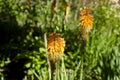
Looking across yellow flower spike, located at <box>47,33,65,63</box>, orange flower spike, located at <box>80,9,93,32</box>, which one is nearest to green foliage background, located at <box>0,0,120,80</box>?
orange flower spike, located at <box>80,9,93,32</box>

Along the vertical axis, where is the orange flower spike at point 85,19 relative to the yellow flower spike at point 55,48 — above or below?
above

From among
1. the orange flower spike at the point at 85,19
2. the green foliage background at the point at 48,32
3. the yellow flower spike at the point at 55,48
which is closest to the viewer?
the yellow flower spike at the point at 55,48

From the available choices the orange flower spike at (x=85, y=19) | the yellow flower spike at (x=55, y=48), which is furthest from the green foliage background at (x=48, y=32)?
the yellow flower spike at (x=55, y=48)

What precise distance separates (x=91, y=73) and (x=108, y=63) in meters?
0.74

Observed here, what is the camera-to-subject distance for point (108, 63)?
3.76 metres

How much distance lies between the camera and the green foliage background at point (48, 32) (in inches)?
165

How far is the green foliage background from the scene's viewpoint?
418 centimetres

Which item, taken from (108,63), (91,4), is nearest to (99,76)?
(108,63)

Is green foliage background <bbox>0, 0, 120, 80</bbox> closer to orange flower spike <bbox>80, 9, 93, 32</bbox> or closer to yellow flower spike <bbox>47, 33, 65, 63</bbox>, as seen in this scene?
orange flower spike <bbox>80, 9, 93, 32</bbox>

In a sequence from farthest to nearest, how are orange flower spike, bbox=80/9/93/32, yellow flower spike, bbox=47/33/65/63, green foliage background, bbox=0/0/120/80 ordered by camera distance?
green foliage background, bbox=0/0/120/80 → orange flower spike, bbox=80/9/93/32 → yellow flower spike, bbox=47/33/65/63

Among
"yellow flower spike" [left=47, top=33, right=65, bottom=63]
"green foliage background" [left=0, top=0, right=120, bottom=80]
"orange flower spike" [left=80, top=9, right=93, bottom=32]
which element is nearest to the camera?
"yellow flower spike" [left=47, top=33, right=65, bottom=63]

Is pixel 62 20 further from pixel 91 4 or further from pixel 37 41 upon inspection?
pixel 91 4

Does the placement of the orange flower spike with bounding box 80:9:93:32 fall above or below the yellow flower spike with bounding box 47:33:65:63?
above

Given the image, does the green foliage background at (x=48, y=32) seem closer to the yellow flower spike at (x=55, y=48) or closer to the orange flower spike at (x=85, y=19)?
Answer: the orange flower spike at (x=85, y=19)
